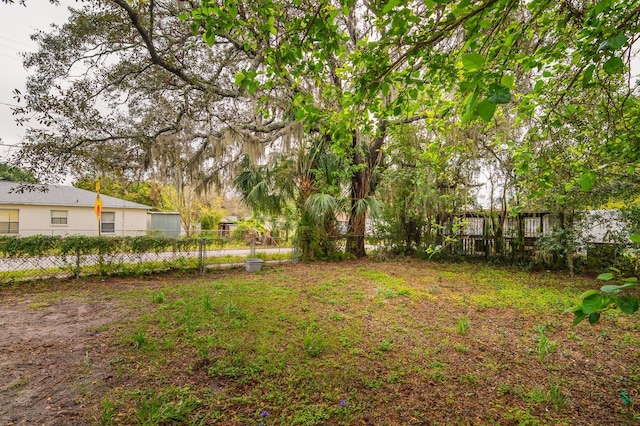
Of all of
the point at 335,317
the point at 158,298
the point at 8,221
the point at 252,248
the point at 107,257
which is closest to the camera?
the point at 335,317

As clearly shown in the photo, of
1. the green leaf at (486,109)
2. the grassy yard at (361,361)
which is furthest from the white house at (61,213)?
the green leaf at (486,109)

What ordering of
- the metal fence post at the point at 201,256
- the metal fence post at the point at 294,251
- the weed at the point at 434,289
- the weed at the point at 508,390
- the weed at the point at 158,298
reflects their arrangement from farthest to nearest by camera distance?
the metal fence post at the point at 294,251 < the metal fence post at the point at 201,256 < the weed at the point at 434,289 < the weed at the point at 158,298 < the weed at the point at 508,390

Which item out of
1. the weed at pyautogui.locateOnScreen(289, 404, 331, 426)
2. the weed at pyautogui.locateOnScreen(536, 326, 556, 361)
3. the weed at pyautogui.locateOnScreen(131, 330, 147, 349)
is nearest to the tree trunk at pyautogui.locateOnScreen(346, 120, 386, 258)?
the weed at pyautogui.locateOnScreen(536, 326, 556, 361)

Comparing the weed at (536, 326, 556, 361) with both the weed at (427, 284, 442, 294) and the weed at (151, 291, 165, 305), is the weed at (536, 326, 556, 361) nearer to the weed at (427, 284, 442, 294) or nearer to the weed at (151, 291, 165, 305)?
the weed at (427, 284, 442, 294)

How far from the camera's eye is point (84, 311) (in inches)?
142

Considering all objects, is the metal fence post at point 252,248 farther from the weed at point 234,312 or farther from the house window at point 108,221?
the house window at point 108,221

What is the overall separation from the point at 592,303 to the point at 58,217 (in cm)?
1603

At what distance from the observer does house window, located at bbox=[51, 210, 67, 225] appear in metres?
11.5

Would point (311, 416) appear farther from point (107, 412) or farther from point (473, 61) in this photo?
point (473, 61)

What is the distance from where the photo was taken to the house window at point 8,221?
10328 mm

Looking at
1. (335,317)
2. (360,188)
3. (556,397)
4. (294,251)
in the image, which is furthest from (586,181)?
(360,188)

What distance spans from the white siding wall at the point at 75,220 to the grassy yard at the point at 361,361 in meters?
8.14

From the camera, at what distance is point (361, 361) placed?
2398mm

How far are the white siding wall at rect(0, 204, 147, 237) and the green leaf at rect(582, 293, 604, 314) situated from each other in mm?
11028
